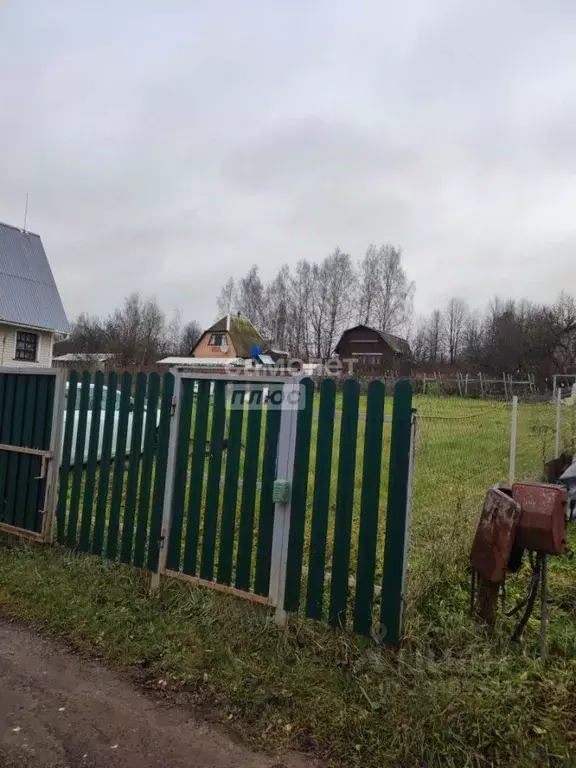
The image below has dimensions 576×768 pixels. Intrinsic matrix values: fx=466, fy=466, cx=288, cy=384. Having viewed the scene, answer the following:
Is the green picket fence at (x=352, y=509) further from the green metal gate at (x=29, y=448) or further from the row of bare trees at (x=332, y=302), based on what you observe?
the row of bare trees at (x=332, y=302)

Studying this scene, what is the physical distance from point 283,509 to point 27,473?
2.74 m

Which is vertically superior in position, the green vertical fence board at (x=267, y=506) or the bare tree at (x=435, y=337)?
the bare tree at (x=435, y=337)

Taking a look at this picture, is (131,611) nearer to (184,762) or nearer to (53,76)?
(184,762)

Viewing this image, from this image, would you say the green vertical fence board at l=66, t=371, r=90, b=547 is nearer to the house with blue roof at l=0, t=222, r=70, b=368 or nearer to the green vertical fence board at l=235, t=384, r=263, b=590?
the green vertical fence board at l=235, t=384, r=263, b=590

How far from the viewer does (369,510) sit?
274cm

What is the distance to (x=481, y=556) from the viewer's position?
2.56 m

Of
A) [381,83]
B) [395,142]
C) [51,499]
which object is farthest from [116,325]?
[51,499]

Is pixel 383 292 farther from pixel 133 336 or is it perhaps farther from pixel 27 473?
pixel 27 473

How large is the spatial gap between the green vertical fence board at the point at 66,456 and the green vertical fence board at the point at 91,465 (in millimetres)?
203

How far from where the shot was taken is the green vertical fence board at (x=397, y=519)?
2596 millimetres

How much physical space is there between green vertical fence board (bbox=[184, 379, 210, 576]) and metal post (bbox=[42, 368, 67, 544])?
60.1 inches

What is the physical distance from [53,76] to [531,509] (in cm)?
1046

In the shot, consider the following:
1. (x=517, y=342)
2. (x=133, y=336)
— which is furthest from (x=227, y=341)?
(x=517, y=342)

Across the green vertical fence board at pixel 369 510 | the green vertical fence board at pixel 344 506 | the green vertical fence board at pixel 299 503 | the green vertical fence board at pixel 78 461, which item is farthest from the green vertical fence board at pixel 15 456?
the green vertical fence board at pixel 369 510
